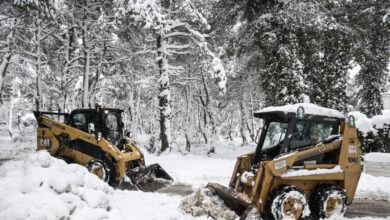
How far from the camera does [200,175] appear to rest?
473 inches

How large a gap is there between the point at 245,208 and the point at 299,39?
34.9 feet

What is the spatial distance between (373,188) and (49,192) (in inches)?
339

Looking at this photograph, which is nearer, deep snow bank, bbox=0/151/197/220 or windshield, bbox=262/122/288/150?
deep snow bank, bbox=0/151/197/220

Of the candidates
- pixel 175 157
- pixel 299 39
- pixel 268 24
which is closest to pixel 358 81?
pixel 299 39

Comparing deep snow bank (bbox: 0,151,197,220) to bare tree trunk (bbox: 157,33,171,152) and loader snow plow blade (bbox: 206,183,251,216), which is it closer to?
loader snow plow blade (bbox: 206,183,251,216)

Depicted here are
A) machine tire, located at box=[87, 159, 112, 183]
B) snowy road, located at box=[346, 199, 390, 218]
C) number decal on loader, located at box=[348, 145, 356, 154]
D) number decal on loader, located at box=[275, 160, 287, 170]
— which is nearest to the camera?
number decal on loader, located at box=[275, 160, 287, 170]

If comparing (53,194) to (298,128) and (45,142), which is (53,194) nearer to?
(298,128)

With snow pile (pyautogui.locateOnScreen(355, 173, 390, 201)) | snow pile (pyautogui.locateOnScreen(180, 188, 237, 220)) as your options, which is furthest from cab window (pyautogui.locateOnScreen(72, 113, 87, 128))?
snow pile (pyautogui.locateOnScreen(355, 173, 390, 201))

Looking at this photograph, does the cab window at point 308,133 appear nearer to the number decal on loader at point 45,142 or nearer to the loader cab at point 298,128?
the loader cab at point 298,128

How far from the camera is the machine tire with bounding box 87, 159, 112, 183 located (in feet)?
31.7

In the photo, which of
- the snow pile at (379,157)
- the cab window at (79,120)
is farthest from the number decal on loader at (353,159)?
the cab window at (79,120)

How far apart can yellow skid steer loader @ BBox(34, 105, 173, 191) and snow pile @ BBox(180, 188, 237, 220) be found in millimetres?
2585

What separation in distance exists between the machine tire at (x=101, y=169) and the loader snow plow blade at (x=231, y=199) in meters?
3.28

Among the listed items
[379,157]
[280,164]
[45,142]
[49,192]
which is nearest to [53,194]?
[49,192]
